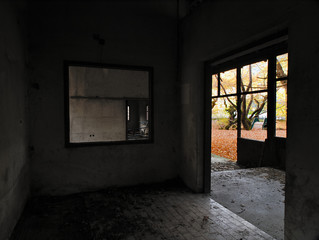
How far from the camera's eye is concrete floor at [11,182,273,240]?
87.0 inches

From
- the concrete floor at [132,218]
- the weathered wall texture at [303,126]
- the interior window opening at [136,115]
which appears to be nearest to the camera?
the weathered wall texture at [303,126]

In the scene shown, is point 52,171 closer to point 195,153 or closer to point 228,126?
point 195,153

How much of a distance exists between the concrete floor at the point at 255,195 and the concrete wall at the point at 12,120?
2.67m

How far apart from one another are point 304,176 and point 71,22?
3603 mm

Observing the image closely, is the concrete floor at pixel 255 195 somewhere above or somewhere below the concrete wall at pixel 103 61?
below

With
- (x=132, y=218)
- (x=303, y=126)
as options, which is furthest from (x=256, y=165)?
(x=303, y=126)

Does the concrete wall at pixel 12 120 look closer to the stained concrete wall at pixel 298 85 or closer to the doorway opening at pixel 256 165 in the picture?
the stained concrete wall at pixel 298 85

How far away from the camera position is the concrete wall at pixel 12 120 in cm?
197

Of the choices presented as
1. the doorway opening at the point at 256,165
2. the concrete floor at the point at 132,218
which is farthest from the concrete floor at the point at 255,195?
the concrete floor at the point at 132,218

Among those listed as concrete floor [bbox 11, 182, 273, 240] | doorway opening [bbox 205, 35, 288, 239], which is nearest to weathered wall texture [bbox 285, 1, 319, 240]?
doorway opening [bbox 205, 35, 288, 239]

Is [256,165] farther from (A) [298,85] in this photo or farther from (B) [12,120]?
(B) [12,120]

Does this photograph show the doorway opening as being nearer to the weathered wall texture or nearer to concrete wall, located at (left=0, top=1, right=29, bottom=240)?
the weathered wall texture

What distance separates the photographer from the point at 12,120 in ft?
7.39

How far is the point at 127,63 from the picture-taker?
351 cm
